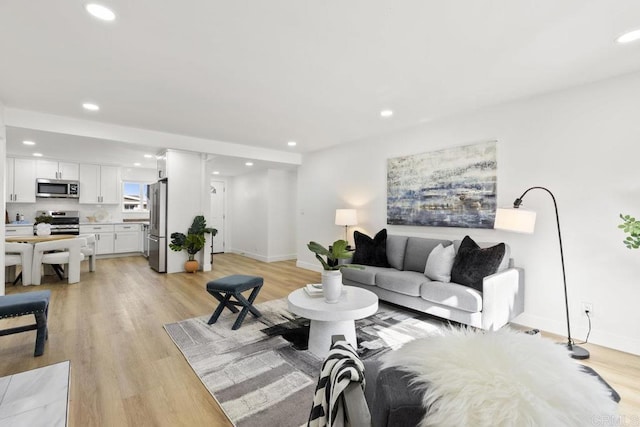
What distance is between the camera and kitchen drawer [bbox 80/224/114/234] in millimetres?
6766

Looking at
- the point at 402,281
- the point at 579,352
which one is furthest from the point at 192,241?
the point at 579,352

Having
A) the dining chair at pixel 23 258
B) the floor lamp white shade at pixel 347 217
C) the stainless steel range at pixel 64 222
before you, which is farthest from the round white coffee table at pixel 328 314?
the stainless steel range at pixel 64 222

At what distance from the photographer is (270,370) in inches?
88.4

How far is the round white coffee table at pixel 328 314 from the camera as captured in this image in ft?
7.69

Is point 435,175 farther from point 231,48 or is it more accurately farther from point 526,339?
point 526,339

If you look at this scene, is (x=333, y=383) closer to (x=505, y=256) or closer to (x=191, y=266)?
(x=505, y=256)

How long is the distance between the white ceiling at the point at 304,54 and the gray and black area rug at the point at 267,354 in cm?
244

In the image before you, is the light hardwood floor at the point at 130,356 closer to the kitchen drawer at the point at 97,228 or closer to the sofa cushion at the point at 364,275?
the sofa cushion at the point at 364,275

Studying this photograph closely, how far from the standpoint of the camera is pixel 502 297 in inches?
111

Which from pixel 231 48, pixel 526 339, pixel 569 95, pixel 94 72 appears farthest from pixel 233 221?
pixel 526 339

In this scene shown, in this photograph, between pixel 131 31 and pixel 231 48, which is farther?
pixel 231 48

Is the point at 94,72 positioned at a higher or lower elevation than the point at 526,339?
higher

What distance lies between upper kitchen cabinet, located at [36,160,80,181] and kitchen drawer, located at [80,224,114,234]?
113cm

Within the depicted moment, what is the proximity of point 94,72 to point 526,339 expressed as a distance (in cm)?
361
